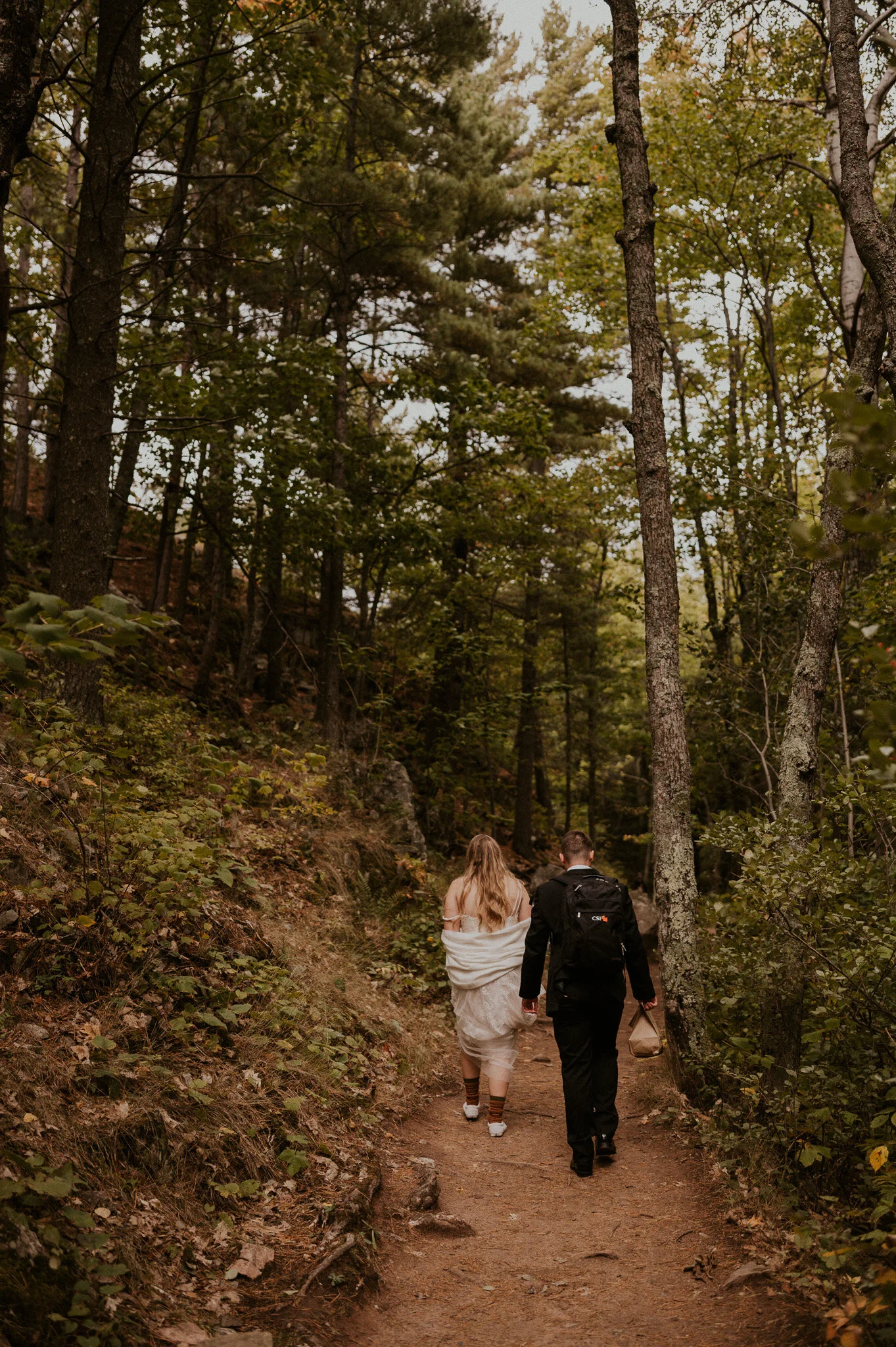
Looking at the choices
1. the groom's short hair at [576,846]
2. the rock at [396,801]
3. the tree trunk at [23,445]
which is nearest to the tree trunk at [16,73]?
the groom's short hair at [576,846]

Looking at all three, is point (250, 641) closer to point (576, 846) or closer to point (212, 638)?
point (212, 638)

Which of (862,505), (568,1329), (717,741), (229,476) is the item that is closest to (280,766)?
(229,476)

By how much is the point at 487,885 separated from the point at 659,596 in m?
2.61

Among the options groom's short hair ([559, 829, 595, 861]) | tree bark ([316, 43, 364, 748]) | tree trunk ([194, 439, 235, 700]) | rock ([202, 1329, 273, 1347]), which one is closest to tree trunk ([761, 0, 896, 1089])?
groom's short hair ([559, 829, 595, 861])

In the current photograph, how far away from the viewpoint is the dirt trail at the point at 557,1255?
363 cm

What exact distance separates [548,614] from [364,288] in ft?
30.6

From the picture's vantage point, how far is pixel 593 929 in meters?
5.70

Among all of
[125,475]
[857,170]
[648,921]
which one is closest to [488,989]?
[857,170]

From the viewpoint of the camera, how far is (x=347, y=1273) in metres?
3.86

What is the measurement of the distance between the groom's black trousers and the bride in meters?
0.62

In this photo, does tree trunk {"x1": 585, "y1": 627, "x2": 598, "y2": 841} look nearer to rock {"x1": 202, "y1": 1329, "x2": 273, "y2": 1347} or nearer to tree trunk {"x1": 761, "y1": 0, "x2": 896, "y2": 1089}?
tree trunk {"x1": 761, "y1": 0, "x2": 896, "y2": 1089}

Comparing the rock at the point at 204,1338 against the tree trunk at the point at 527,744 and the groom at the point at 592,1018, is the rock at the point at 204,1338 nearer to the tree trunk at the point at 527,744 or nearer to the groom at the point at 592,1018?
the groom at the point at 592,1018

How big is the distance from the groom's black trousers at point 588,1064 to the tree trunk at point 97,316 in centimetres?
501

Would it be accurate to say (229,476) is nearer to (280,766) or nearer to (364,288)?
(280,766)
